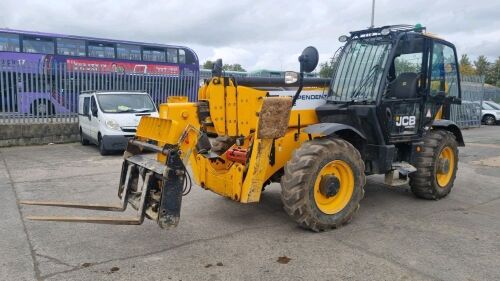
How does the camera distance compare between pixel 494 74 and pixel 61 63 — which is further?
pixel 494 74

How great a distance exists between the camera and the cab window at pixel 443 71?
261 inches

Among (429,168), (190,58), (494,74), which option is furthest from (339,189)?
(494,74)

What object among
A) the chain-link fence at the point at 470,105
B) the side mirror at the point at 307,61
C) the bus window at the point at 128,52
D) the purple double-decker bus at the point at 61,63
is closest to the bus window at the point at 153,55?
the purple double-decker bus at the point at 61,63

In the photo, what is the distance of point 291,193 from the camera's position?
4.91m

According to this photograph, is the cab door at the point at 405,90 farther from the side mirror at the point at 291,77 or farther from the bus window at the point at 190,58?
the bus window at the point at 190,58

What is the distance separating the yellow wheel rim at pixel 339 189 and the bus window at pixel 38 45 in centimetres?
1539

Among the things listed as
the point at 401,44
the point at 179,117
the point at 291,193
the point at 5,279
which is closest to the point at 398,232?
the point at 291,193

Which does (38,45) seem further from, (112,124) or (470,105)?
(470,105)

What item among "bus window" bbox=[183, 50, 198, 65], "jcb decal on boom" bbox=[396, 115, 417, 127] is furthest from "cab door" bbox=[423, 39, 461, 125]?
"bus window" bbox=[183, 50, 198, 65]

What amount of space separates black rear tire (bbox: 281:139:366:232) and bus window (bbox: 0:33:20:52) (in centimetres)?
1531

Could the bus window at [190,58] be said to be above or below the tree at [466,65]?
below

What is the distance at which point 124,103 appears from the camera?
1277 cm

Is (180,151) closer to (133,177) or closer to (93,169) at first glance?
(133,177)

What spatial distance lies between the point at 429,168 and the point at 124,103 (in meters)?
8.89
